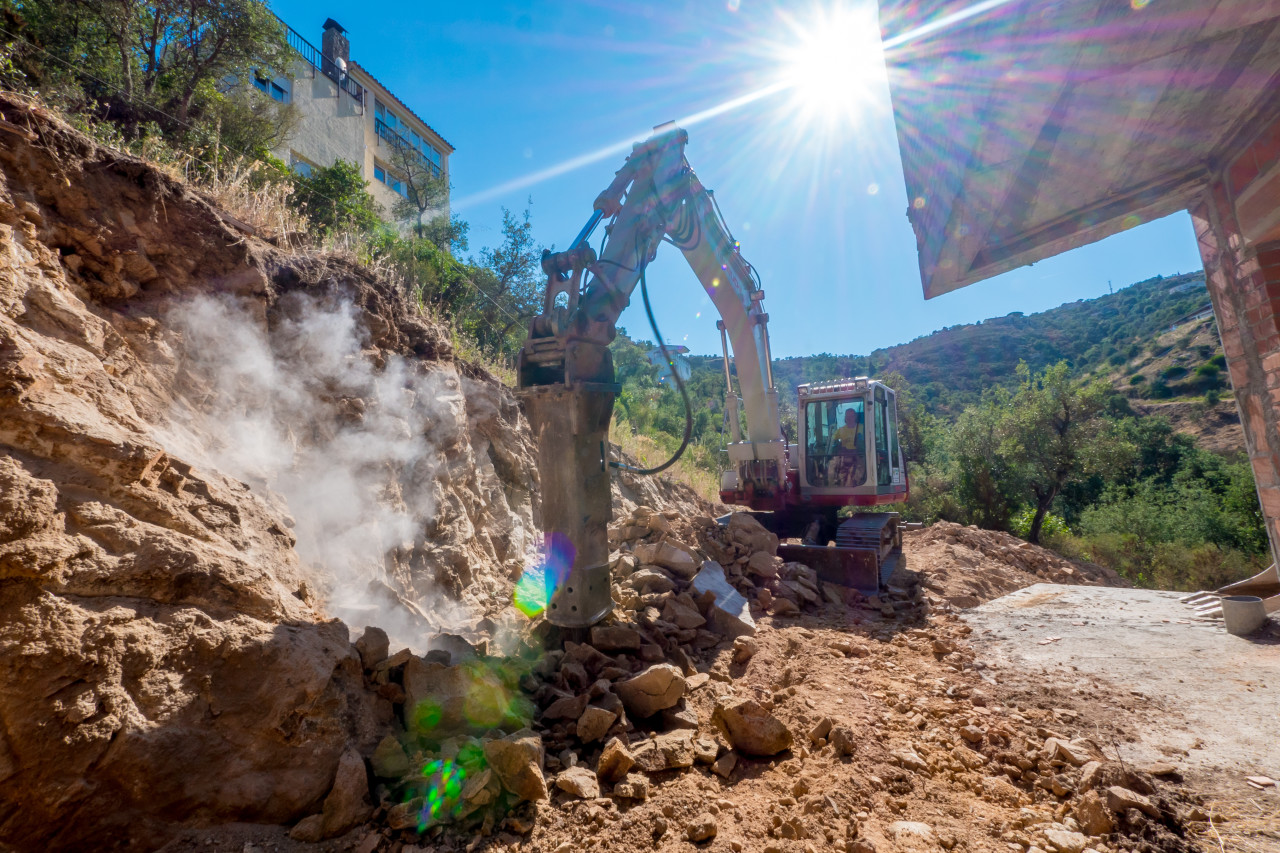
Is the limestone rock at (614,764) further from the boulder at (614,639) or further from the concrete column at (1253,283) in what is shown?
the concrete column at (1253,283)

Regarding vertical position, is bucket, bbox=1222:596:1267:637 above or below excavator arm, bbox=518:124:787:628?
below

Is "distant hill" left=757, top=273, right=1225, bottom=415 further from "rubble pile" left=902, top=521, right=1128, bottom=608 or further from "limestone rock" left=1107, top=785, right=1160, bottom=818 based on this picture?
"limestone rock" left=1107, top=785, right=1160, bottom=818

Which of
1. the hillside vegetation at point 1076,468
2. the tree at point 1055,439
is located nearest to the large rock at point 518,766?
the hillside vegetation at point 1076,468

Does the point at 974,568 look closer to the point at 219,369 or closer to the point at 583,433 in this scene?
the point at 583,433

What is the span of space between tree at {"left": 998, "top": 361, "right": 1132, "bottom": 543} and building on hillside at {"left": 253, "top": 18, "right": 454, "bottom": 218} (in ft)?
69.1

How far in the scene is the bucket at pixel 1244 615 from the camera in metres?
4.22

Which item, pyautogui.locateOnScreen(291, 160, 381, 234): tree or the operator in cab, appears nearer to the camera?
the operator in cab

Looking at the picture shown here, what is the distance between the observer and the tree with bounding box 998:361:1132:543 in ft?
54.2

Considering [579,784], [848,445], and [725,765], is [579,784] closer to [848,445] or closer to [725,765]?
[725,765]

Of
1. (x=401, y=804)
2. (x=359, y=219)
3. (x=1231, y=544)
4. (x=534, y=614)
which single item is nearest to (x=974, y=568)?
(x=534, y=614)

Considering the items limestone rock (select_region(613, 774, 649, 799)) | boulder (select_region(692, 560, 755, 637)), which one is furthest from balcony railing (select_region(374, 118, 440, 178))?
limestone rock (select_region(613, 774, 649, 799))

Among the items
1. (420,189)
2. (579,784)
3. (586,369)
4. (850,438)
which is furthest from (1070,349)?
(579,784)

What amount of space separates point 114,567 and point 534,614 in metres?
3.22

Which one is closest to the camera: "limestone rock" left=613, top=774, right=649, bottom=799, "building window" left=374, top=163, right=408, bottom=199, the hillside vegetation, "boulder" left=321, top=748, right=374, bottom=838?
"boulder" left=321, top=748, right=374, bottom=838
